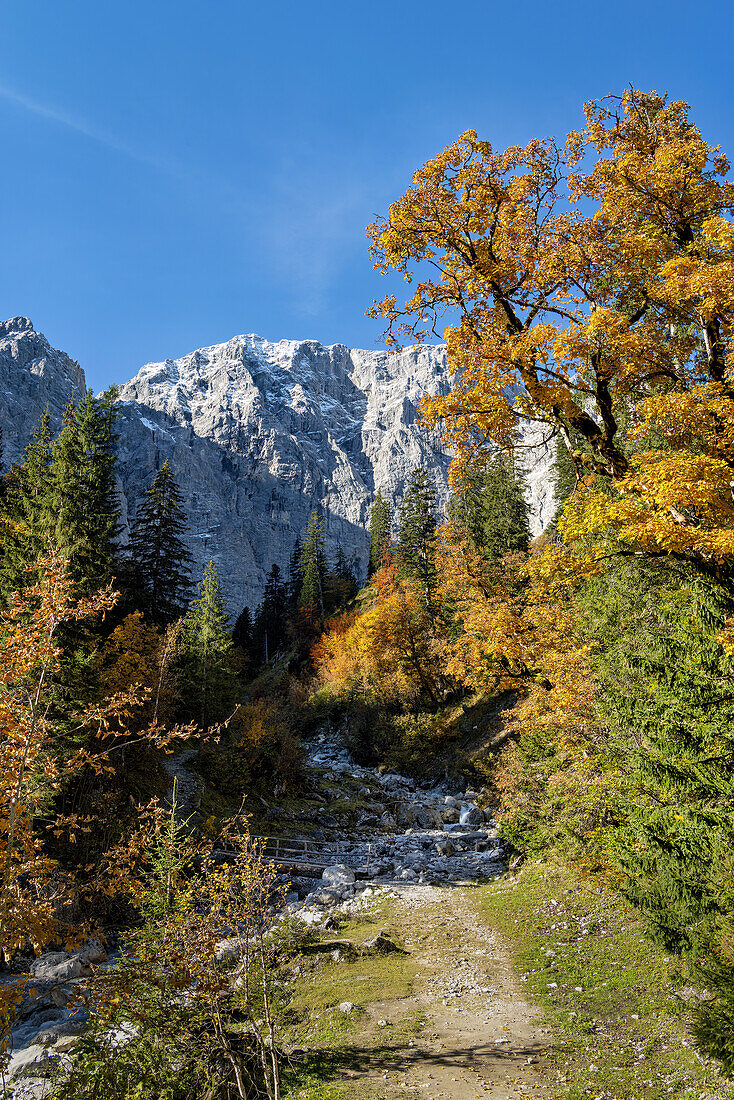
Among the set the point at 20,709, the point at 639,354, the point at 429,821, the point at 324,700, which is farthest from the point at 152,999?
the point at 324,700

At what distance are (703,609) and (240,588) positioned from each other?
127m

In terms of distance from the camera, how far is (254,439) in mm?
155250

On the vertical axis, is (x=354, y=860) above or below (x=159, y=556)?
below

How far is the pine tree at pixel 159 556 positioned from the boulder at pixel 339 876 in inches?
782

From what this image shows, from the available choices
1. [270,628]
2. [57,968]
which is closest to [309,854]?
[57,968]

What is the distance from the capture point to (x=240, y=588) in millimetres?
129750

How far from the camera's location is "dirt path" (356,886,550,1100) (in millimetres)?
7141

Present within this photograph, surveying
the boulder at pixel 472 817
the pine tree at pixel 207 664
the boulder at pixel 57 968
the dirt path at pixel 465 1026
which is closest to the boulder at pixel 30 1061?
the boulder at pixel 57 968

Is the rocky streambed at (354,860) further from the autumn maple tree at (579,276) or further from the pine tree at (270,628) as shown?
the pine tree at (270,628)

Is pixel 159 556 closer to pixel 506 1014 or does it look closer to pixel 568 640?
pixel 568 640

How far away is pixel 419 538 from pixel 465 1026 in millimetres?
38158

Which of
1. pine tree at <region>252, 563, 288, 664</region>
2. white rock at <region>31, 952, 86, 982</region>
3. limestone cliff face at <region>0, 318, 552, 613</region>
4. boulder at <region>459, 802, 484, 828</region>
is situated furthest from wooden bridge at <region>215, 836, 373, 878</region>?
limestone cliff face at <region>0, 318, 552, 613</region>

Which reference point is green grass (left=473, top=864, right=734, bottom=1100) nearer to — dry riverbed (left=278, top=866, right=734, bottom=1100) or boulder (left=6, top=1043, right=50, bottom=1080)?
dry riverbed (left=278, top=866, right=734, bottom=1100)

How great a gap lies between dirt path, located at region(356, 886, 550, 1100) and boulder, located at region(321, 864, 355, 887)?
514 cm
